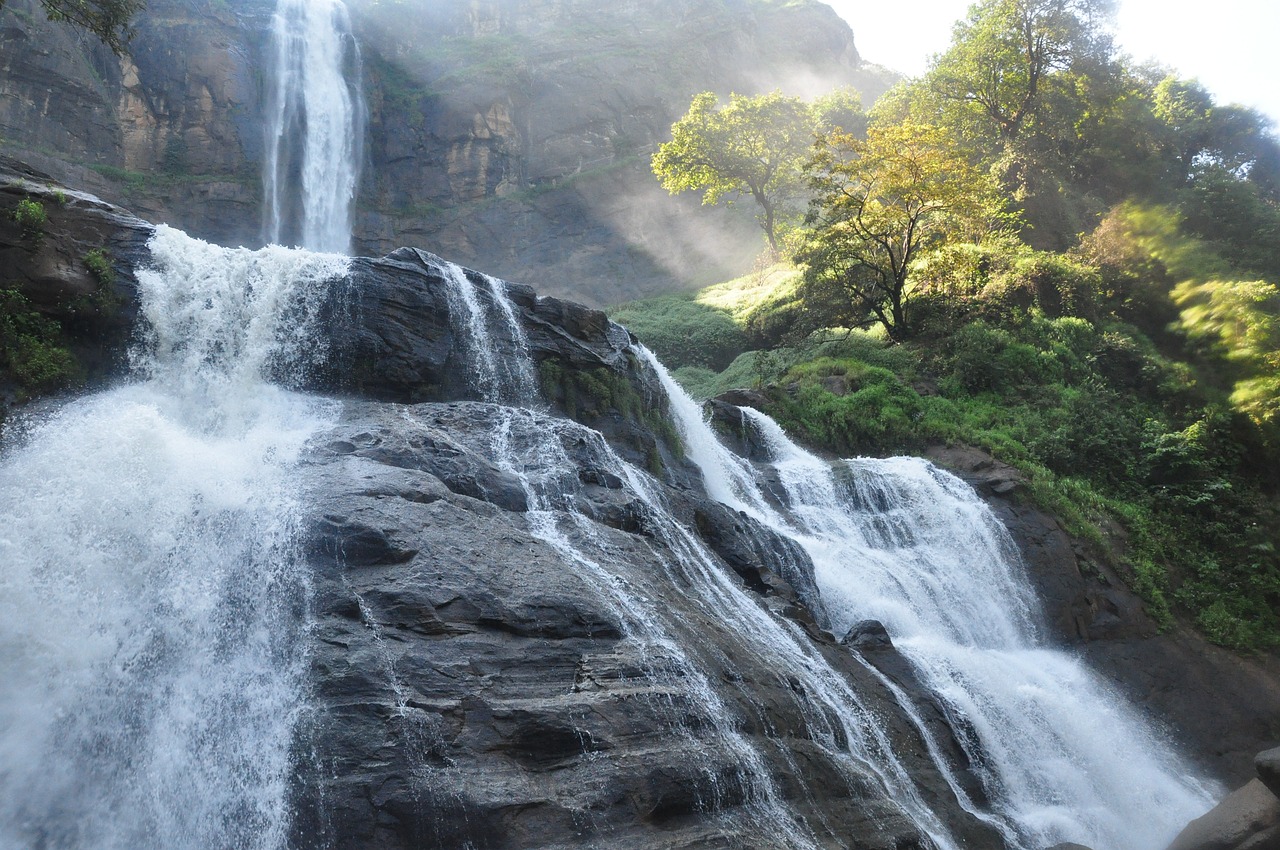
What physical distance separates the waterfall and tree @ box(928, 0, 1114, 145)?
83.2 ft

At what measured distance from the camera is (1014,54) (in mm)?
31344

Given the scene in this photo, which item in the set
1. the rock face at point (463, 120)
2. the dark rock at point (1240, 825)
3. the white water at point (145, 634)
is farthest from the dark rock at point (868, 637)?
the rock face at point (463, 120)

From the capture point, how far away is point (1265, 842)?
9.36 metres

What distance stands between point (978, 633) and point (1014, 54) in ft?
82.7

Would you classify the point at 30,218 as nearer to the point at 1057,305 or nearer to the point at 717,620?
the point at 717,620

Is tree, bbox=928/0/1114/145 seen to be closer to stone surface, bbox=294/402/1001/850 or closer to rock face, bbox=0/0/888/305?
rock face, bbox=0/0/888/305

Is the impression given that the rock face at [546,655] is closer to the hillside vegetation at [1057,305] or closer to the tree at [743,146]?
the hillside vegetation at [1057,305]

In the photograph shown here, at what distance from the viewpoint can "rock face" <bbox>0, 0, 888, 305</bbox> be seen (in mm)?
32094

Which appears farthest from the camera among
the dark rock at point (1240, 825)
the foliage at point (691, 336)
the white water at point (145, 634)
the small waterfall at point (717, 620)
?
the foliage at point (691, 336)

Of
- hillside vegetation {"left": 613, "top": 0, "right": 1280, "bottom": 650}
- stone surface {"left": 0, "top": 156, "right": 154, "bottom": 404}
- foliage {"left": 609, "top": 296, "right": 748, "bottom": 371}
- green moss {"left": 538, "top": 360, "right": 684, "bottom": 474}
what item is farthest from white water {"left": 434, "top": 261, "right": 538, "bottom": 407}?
foliage {"left": 609, "top": 296, "right": 748, "bottom": 371}

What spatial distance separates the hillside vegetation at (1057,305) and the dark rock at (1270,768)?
24.5ft

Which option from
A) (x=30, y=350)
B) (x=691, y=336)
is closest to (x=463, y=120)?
(x=691, y=336)

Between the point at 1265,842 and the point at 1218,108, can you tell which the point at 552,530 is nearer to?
the point at 1265,842

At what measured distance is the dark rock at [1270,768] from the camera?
9578 mm
